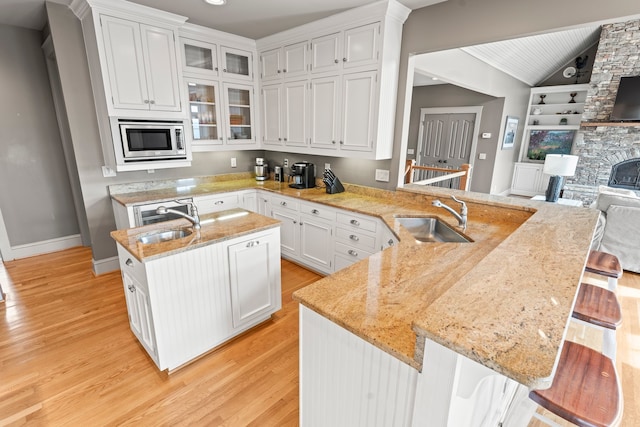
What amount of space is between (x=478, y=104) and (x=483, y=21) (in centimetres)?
464

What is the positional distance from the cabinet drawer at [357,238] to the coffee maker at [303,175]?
0.95 metres

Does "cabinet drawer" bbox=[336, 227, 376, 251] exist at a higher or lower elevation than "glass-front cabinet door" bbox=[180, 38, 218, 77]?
lower

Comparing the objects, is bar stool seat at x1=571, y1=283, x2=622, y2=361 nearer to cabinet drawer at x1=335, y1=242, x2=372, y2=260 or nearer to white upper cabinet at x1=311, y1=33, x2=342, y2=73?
cabinet drawer at x1=335, y1=242, x2=372, y2=260

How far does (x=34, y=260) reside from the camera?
12.0 feet

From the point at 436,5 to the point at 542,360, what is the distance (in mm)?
2851

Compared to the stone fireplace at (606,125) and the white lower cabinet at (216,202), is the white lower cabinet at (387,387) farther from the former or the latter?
the stone fireplace at (606,125)

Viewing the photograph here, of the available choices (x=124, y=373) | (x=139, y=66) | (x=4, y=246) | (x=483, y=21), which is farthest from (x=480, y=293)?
(x=4, y=246)

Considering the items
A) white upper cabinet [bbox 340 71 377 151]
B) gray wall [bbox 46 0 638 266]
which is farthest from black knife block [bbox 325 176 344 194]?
white upper cabinet [bbox 340 71 377 151]

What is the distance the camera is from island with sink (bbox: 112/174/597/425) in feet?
2.42

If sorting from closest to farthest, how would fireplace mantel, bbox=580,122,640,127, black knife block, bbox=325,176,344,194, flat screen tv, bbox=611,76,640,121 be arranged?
black knife block, bbox=325,176,344,194 < flat screen tv, bbox=611,76,640,121 < fireplace mantel, bbox=580,122,640,127

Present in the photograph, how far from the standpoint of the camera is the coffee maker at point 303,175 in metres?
3.70

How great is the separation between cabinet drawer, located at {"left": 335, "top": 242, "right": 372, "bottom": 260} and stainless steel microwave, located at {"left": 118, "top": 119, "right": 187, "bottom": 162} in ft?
6.47

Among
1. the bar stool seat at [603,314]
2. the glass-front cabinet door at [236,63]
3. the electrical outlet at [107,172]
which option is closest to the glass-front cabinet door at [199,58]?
the glass-front cabinet door at [236,63]

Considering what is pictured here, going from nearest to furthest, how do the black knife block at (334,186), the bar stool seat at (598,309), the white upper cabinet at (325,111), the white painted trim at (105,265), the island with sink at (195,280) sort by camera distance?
the bar stool seat at (598,309)
the island with sink at (195,280)
the white upper cabinet at (325,111)
the white painted trim at (105,265)
the black knife block at (334,186)
